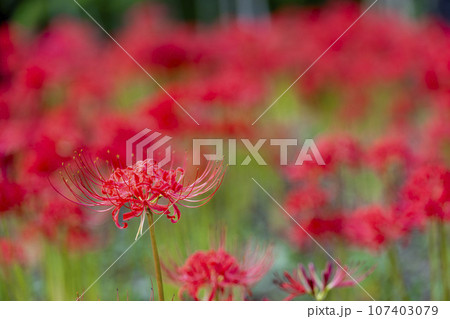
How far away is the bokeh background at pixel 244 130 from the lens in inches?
38.4

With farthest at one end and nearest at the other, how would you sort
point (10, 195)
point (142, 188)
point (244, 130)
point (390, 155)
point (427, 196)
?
point (244, 130) < point (390, 155) < point (10, 195) < point (427, 196) < point (142, 188)

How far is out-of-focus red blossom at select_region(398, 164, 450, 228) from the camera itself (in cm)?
76

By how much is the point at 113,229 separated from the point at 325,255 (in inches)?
21.9

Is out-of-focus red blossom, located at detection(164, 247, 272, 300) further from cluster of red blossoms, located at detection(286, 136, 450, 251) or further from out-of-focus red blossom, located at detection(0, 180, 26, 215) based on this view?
out-of-focus red blossom, located at detection(0, 180, 26, 215)

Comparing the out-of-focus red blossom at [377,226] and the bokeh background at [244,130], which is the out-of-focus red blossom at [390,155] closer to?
the bokeh background at [244,130]

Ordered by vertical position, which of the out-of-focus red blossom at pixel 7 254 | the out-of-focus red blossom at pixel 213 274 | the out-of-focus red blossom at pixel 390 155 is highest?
the out-of-focus red blossom at pixel 390 155

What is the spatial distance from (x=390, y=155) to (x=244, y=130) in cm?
40

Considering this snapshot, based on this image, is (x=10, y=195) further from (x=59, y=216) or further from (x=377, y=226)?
(x=377, y=226)

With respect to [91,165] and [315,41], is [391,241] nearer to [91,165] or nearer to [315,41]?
[91,165]

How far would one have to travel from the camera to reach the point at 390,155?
3.43ft

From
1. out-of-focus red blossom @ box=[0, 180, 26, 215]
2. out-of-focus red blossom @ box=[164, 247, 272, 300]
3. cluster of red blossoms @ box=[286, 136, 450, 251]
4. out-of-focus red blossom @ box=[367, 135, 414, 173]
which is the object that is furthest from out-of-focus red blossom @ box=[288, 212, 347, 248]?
out-of-focus red blossom @ box=[0, 180, 26, 215]

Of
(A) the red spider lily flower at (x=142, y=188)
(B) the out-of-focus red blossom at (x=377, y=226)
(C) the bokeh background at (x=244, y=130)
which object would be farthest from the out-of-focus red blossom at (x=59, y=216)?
(B) the out-of-focus red blossom at (x=377, y=226)

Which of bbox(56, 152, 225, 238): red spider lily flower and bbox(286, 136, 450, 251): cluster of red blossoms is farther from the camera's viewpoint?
bbox(286, 136, 450, 251): cluster of red blossoms

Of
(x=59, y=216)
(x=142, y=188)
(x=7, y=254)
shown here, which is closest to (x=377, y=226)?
(x=142, y=188)
